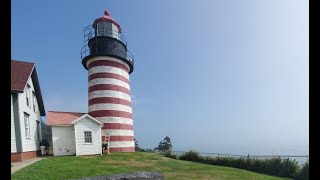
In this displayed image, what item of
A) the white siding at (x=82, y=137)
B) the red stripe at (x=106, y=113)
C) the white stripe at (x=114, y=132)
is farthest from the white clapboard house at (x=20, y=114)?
the white stripe at (x=114, y=132)

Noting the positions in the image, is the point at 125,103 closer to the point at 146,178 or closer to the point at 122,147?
the point at 122,147

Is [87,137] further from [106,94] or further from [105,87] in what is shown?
Result: [105,87]

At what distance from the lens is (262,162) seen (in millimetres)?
17078

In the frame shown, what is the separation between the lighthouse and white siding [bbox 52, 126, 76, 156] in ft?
9.28

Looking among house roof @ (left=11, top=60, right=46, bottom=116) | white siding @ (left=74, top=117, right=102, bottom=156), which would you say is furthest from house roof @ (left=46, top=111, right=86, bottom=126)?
house roof @ (left=11, top=60, right=46, bottom=116)

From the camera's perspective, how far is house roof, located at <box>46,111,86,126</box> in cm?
2072

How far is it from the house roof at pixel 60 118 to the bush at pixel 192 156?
35.1ft

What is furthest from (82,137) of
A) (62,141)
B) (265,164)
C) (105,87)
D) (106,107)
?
(265,164)

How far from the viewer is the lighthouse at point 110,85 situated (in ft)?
74.4
